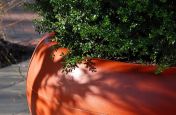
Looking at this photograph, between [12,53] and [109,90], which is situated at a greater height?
[109,90]

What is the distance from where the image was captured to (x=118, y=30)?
325cm

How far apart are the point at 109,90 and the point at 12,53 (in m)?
4.31

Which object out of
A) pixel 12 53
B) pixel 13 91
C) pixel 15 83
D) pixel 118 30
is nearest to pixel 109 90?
pixel 118 30

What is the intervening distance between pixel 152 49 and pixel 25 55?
14.4ft

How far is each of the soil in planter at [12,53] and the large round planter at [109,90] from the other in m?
3.51

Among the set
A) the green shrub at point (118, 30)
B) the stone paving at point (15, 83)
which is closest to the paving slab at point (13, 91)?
the stone paving at point (15, 83)

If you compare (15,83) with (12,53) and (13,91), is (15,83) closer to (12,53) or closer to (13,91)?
(13,91)

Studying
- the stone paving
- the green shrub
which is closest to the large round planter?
the green shrub

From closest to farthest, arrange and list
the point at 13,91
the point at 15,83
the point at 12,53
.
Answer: the point at 13,91
the point at 15,83
the point at 12,53

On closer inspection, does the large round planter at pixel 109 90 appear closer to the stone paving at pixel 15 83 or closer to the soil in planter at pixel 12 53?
the stone paving at pixel 15 83

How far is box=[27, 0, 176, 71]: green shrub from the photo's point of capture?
10.5 ft

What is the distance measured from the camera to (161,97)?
3160 mm

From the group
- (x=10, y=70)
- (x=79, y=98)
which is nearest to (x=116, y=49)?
(x=79, y=98)

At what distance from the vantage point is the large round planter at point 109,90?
10.4ft
